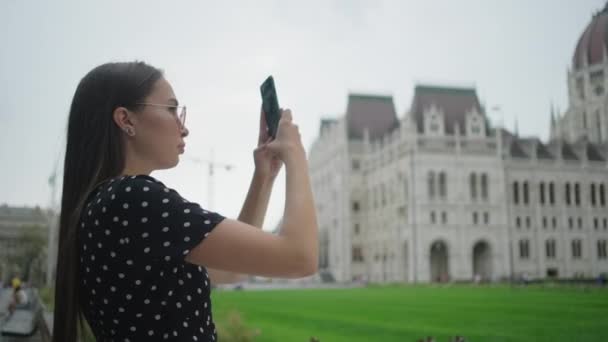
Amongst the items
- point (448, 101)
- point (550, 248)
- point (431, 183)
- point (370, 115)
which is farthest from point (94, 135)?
point (370, 115)

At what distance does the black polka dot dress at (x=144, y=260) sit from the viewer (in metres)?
1.43

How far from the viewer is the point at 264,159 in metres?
2.00

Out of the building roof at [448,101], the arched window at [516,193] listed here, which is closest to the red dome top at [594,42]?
the arched window at [516,193]

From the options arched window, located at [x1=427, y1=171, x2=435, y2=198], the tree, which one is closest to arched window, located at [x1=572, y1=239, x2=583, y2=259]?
arched window, located at [x1=427, y1=171, x2=435, y2=198]

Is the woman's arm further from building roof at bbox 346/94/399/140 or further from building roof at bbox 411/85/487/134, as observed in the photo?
building roof at bbox 346/94/399/140

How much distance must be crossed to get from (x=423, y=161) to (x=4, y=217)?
3963 cm

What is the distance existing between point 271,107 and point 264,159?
24cm

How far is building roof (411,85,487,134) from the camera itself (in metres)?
55.6

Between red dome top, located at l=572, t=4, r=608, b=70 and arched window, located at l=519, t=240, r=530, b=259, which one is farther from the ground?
red dome top, located at l=572, t=4, r=608, b=70

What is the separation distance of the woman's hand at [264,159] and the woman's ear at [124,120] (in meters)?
0.44

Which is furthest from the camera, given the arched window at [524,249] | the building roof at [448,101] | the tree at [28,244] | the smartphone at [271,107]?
the building roof at [448,101]

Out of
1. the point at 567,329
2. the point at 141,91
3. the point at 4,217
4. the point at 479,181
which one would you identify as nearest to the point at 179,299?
the point at 141,91

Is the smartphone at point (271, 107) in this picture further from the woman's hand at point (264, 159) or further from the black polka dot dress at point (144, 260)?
the black polka dot dress at point (144, 260)

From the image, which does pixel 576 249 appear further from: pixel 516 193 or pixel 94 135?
pixel 94 135
